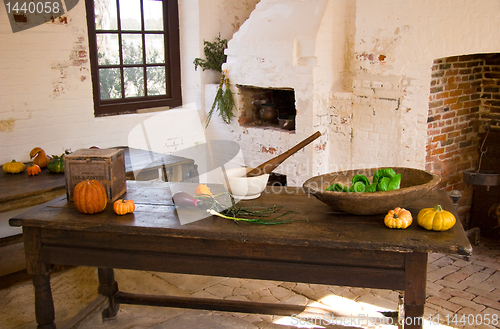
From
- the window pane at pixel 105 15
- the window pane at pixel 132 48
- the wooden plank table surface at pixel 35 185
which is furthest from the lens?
the window pane at pixel 132 48

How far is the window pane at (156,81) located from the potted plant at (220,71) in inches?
17.4

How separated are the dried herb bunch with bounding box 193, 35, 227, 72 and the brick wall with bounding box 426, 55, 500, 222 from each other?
8.32 feet

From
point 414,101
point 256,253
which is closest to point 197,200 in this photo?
point 256,253

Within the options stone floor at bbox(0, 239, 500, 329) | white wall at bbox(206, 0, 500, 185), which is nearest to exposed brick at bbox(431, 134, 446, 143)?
white wall at bbox(206, 0, 500, 185)

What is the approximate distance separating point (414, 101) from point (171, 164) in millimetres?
2211

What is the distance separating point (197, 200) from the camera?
253 cm

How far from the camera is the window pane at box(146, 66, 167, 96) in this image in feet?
18.2

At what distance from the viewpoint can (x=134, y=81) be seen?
5398 millimetres

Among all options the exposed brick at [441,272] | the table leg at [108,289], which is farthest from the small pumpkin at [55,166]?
the exposed brick at [441,272]

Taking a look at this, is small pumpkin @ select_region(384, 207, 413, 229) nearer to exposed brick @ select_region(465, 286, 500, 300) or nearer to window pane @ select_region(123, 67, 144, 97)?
exposed brick @ select_region(465, 286, 500, 300)

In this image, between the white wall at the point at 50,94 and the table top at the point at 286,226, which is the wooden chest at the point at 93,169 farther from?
the white wall at the point at 50,94

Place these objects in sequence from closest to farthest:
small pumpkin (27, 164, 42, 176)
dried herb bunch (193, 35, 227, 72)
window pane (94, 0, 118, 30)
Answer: small pumpkin (27, 164, 42, 176), window pane (94, 0, 118, 30), dried herb bunch (193, 35, 227, 72)

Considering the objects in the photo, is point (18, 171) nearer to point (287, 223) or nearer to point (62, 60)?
point (62, 60)

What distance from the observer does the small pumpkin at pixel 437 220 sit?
2.17 m
